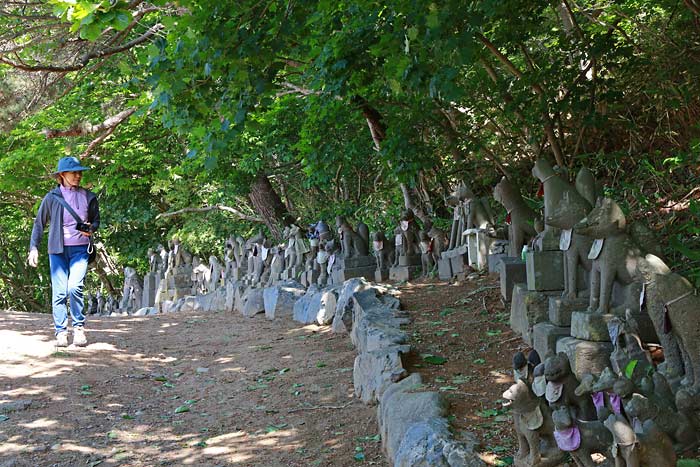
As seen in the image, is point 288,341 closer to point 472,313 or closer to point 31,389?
point 472,313

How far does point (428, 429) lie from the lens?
368cm

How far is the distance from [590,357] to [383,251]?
8402 mm

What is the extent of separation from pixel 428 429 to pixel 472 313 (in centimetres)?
383

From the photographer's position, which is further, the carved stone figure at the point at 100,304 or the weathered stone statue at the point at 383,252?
the carved stone figure at the point at 100,304

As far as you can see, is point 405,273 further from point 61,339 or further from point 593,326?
point 593,326

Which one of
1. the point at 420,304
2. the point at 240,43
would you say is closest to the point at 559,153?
the point at 420,304

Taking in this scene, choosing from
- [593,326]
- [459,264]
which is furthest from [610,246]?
[459,264]

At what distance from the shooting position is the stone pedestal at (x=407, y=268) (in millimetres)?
11438

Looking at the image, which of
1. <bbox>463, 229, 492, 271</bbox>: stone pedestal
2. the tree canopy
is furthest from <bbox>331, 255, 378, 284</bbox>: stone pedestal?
<bbox>463, 229, 492, 271</bbox>: stone pedestal

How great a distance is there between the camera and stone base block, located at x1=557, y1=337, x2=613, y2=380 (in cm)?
391

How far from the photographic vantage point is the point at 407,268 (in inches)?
451

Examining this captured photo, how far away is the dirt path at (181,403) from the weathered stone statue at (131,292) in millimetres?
15532

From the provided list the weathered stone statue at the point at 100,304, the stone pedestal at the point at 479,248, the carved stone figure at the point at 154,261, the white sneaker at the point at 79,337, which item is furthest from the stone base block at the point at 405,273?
the weathered stone statue at the point at 100,304

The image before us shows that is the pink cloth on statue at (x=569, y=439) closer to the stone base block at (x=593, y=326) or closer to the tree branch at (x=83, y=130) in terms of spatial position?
the stone base block at (x=593, y=326)
